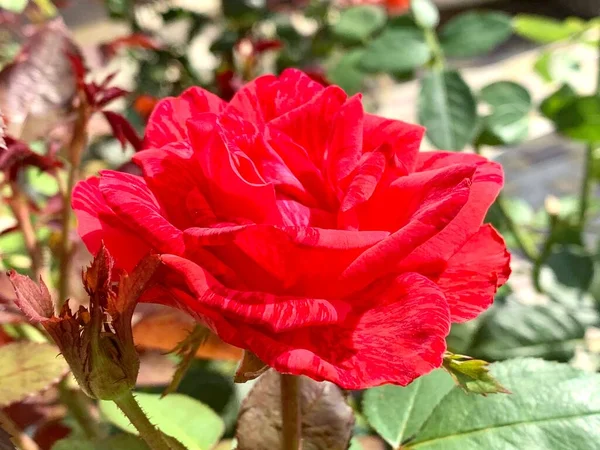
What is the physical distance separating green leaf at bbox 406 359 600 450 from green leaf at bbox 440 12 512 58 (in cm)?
32

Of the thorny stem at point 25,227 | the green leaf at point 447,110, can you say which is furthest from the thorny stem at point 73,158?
the green leaf at point 447,110

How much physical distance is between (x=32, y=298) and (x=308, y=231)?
0.07 m

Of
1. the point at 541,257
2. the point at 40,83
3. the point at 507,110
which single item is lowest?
the point at 541,257

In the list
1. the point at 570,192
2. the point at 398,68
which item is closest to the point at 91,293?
the point at 398,68

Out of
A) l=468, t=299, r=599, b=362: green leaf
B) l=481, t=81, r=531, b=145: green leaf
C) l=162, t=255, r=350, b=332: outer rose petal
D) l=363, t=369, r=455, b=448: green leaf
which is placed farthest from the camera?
l=481, t=81, r=531, b=145: green leaf

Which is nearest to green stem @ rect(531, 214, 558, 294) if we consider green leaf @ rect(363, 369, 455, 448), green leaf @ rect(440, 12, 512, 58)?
green leaf @ rect(440, 12, 512, 58)

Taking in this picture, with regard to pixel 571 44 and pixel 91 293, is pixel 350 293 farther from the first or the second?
pixel 571 44

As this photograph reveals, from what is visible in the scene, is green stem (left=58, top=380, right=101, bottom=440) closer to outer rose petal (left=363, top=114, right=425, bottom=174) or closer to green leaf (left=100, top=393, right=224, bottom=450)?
green leaf (left=100, top=393, right=224, bottom=450)

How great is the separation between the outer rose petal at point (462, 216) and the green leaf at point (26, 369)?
0.47ft

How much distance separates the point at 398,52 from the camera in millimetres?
479

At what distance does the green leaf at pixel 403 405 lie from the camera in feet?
0.85

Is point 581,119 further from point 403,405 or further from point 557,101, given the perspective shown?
point 403,405

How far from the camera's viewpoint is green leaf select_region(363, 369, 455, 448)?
26 cm

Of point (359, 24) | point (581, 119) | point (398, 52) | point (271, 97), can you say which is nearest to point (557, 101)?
point (581, 119)
